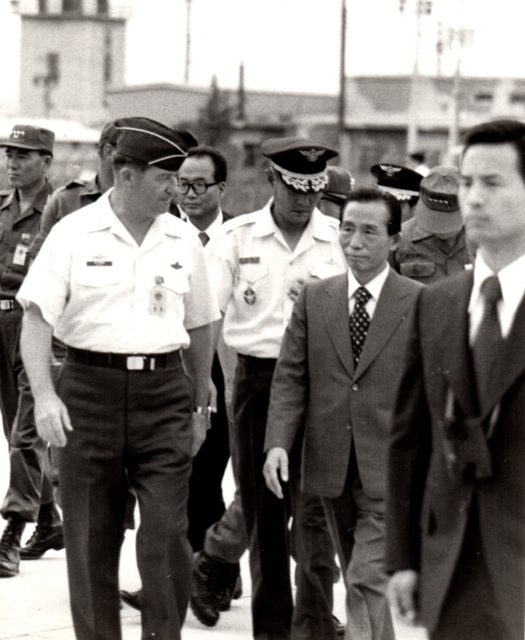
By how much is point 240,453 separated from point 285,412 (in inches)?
34.3

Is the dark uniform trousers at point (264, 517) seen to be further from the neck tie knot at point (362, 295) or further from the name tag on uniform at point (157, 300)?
the name tag on uniform at point (157, 300)

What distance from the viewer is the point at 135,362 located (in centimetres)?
611

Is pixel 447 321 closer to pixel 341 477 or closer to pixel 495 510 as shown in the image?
pixel 495 510

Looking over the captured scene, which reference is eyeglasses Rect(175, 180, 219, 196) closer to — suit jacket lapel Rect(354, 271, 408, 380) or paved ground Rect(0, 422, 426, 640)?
paved ground Rect(0, 422, 426, 640)

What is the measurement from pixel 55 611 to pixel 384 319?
2354 millimetres

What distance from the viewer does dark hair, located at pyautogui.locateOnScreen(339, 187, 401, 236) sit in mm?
6539

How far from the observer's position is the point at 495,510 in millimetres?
3869

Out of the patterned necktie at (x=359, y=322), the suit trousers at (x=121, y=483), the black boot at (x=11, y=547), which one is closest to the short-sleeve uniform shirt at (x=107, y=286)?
the suit trousers at (x=121, y=483)

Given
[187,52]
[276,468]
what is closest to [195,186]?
[276,468]

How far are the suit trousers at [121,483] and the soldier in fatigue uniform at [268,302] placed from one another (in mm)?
810

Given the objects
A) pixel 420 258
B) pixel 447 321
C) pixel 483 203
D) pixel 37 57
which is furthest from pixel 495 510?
pixel 37 57

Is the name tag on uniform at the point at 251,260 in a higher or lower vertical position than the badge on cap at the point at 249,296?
higher

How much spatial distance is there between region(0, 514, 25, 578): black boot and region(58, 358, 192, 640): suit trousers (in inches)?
89.3

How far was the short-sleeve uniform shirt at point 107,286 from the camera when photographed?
6109mm
